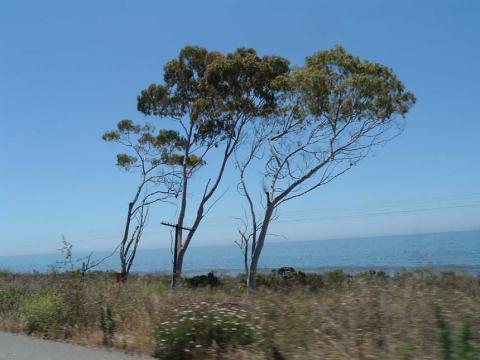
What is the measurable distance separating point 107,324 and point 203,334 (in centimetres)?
251

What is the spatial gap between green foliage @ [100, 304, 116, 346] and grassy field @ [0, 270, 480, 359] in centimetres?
2

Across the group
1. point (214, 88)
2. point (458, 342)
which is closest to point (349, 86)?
point (214, 88)

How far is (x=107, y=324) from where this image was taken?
31.2 feet

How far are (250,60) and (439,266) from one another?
20.4m

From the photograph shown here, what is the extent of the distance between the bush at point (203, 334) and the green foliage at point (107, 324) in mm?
1510

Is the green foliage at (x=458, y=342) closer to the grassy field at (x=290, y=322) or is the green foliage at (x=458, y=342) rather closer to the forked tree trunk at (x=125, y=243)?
the grassy field at (x=290, y=322)

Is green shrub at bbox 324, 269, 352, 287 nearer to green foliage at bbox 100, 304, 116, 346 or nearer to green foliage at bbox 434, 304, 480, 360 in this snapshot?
green foliage at bbox 434, 304, 480, 360

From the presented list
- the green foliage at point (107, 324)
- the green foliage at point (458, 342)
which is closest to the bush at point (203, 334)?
the green foliage at point (107, 324)

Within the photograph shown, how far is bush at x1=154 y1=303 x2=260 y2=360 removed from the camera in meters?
7.50

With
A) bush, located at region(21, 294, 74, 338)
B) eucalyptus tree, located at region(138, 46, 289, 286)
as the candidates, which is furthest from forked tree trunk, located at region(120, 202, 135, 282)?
bush, located at region(21, 294, 74, 338)

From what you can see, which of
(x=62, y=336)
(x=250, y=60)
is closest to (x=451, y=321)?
(x=62, y=336)

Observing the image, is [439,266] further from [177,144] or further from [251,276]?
[177,144]

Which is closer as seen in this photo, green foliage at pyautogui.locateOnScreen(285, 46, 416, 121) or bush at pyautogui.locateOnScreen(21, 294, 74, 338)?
bush at pyautogui.locateOnScreen(21, 294, 74, 338)

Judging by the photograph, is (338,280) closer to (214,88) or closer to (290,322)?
(290,322)
